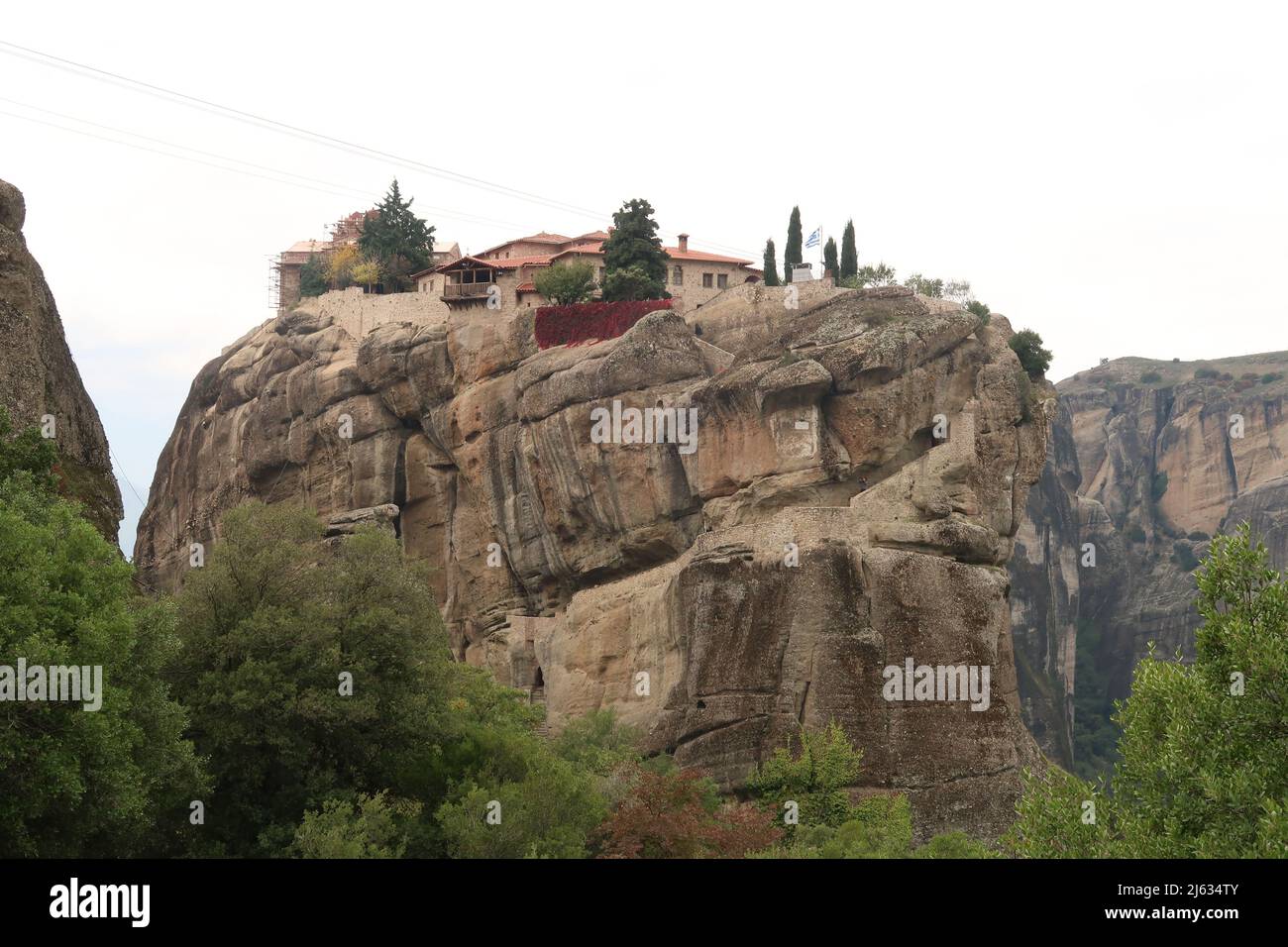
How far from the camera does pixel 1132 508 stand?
154 meters

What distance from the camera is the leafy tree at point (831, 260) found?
84.4 metres

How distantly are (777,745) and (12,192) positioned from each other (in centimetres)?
2862

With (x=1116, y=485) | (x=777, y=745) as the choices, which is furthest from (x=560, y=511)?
(x=1116, y=485)

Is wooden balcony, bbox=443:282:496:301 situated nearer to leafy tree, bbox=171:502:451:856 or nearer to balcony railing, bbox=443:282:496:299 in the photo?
balcony railing, bbox=443:282:496:299

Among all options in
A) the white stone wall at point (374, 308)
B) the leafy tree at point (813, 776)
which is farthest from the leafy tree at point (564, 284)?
the leafy tree at point (813, 776)

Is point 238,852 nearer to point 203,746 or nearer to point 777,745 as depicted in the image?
point 203,746

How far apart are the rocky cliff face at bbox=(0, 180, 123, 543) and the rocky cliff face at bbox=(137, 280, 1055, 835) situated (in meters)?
19.6

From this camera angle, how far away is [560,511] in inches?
2854

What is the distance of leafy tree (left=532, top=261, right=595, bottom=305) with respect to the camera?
77375 millimetres

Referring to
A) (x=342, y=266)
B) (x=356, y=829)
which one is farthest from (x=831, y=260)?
(x=356, y=829)

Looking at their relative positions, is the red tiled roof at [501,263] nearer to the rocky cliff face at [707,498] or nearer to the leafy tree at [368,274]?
the rocky cliff face at [707,498]

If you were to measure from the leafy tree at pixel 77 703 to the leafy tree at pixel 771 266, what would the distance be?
48.3 metres
